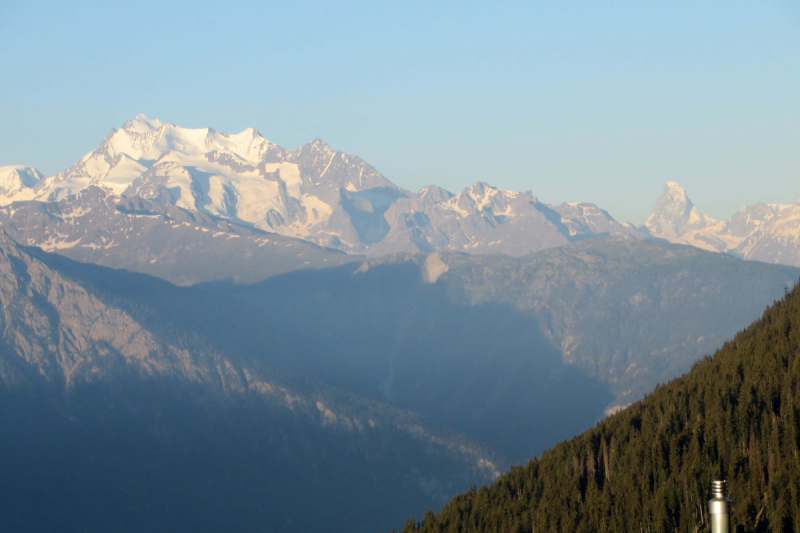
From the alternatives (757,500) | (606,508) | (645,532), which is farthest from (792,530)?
(606,508)

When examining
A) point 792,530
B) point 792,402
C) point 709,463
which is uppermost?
point 792,402

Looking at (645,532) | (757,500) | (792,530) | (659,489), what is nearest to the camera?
(792,530)

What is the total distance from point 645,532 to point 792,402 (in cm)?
4652

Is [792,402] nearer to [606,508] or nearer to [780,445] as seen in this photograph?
[780,445]

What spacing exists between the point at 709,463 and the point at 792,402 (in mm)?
22501

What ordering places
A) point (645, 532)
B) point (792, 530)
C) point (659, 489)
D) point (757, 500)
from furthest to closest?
point (659, 489) < point (645, 532) < point (757, 500) < point (792, 530)

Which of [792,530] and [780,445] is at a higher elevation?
[780,445]

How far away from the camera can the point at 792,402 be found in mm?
197750

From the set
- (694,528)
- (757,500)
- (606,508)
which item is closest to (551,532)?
(606,508)

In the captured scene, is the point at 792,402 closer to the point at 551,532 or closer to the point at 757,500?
the point at 757,500

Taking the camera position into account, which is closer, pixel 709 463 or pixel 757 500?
pixel 757 500

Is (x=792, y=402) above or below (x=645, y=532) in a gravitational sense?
above

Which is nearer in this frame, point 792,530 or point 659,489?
point 792,530

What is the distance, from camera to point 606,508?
197625mm
